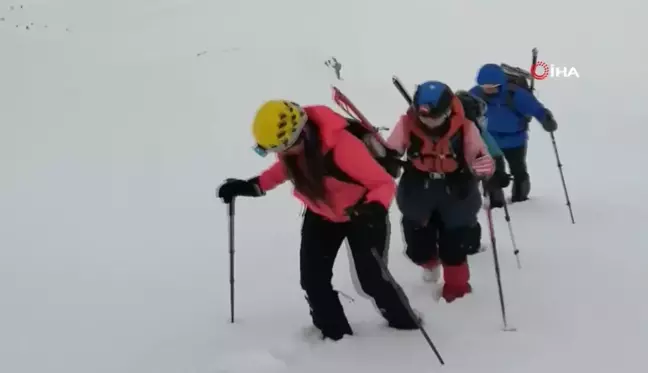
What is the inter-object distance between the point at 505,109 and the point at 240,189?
4030mm

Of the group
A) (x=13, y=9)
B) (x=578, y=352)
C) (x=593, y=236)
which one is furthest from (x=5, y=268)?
(x=13, y=9)

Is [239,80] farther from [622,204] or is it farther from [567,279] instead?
[567,279]

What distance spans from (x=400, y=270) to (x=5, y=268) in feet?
12.0

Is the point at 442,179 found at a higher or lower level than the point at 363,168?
lower

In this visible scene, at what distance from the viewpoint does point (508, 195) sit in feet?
29.9

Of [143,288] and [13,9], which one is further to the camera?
[13,9]

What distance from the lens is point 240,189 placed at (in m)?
4.90

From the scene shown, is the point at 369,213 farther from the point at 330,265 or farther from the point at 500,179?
the point at 500,179

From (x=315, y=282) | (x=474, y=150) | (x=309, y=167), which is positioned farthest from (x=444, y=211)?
(x=309, y=167)

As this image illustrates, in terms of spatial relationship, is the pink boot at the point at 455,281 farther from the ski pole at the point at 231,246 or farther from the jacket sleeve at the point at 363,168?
the ski pole at the point at 231,246

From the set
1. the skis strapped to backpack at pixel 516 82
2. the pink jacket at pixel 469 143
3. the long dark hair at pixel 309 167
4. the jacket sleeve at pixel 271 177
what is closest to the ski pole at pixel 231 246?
the jacket sleeve at pixel 271 177

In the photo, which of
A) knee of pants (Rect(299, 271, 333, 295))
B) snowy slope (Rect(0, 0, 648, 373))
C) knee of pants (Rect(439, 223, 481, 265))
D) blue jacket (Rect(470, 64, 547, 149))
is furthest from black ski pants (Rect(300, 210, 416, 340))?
blue jacket (Rect(470, 64, 547, 149))

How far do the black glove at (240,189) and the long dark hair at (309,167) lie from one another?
0.53 m

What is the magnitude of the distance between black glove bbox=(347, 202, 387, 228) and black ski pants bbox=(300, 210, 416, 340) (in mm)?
361
